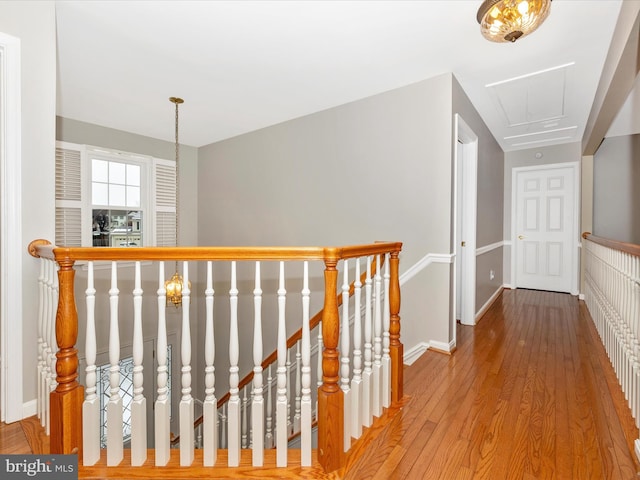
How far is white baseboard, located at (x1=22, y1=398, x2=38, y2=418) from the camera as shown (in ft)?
5.65

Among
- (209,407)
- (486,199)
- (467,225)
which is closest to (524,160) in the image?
(486,199)

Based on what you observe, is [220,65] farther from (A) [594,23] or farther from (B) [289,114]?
(A) [594,23]

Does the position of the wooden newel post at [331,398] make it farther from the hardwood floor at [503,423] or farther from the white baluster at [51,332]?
the white baluster at [51,332]

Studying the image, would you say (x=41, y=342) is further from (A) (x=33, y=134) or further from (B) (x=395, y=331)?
(B) (x=395, y=331)

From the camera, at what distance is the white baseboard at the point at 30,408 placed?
172 cm

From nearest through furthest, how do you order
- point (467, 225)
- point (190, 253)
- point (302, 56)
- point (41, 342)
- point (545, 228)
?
point (190, 253)
point (41, 342)
point (302, 56)
point (467, 225)
point (545, 228)

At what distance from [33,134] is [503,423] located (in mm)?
3030

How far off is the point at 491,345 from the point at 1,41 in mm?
3966

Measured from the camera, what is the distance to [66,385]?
4.34ft

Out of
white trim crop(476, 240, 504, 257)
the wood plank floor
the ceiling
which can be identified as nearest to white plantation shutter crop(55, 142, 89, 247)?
the ceiling

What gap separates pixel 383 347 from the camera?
1995 mm

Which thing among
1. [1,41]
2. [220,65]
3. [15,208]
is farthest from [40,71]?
[220,65]

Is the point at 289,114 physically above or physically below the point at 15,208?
above

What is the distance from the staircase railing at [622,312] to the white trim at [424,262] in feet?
3.51
